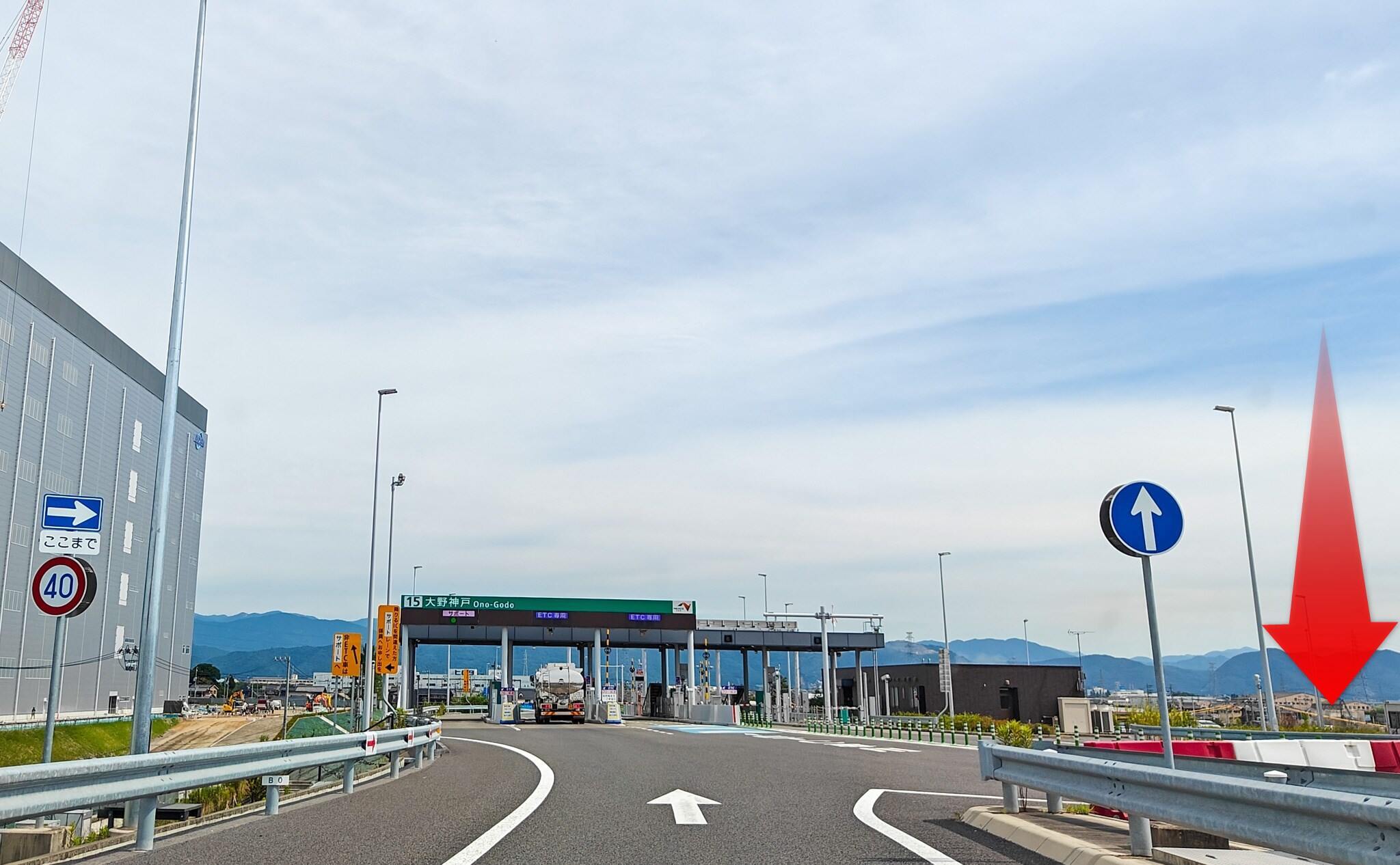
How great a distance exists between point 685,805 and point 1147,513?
5745 mm

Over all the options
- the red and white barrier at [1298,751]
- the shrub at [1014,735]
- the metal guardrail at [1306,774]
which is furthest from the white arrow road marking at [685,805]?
the shrub at [1014,735]

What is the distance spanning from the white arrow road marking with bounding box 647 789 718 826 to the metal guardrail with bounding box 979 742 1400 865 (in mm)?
3145

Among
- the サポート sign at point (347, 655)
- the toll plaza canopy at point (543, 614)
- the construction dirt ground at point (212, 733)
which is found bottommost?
the construction dirt ground at point (212, 733)

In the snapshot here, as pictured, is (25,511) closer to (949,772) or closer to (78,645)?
(78,645)

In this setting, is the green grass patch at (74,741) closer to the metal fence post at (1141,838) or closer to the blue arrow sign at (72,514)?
the blue arrow sign at (72,514)

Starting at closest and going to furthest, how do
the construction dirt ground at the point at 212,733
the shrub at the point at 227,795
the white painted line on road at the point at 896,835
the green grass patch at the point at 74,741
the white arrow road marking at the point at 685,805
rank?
1. the white painted line on road at the point at 896,835
2. the white arrow road marking at the point at 685,805
3. the shrub at the point at 227,795
4. the green grass patch at the point at 74,741
5. the construction dirt ground at the point at 212,733

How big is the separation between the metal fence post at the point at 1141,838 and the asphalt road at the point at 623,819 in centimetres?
61

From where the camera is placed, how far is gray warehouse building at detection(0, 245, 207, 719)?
2096 inches

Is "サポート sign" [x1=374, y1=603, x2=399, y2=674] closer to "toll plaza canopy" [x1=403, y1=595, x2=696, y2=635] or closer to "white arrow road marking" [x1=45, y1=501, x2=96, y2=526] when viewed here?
"white arrow road marking" [x1=45, y1=501, x2=96, y2=526]

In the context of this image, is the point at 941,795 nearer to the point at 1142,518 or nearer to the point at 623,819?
the point at 623,819

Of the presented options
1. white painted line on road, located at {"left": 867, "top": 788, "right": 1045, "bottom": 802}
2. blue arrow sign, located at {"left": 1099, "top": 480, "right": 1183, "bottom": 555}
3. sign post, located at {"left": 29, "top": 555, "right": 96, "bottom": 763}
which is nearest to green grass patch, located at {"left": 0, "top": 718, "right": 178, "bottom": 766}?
sign post, located at {"left": 29, "top": 555, "right": 96, "bottom": 763}

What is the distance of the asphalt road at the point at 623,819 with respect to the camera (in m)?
8.14

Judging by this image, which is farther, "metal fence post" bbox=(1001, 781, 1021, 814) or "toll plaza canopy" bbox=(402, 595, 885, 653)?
"toll plaza canopy" bbox=(402, 595, 885, 653)

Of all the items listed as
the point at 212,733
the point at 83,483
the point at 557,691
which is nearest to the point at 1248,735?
the point at 557,691
